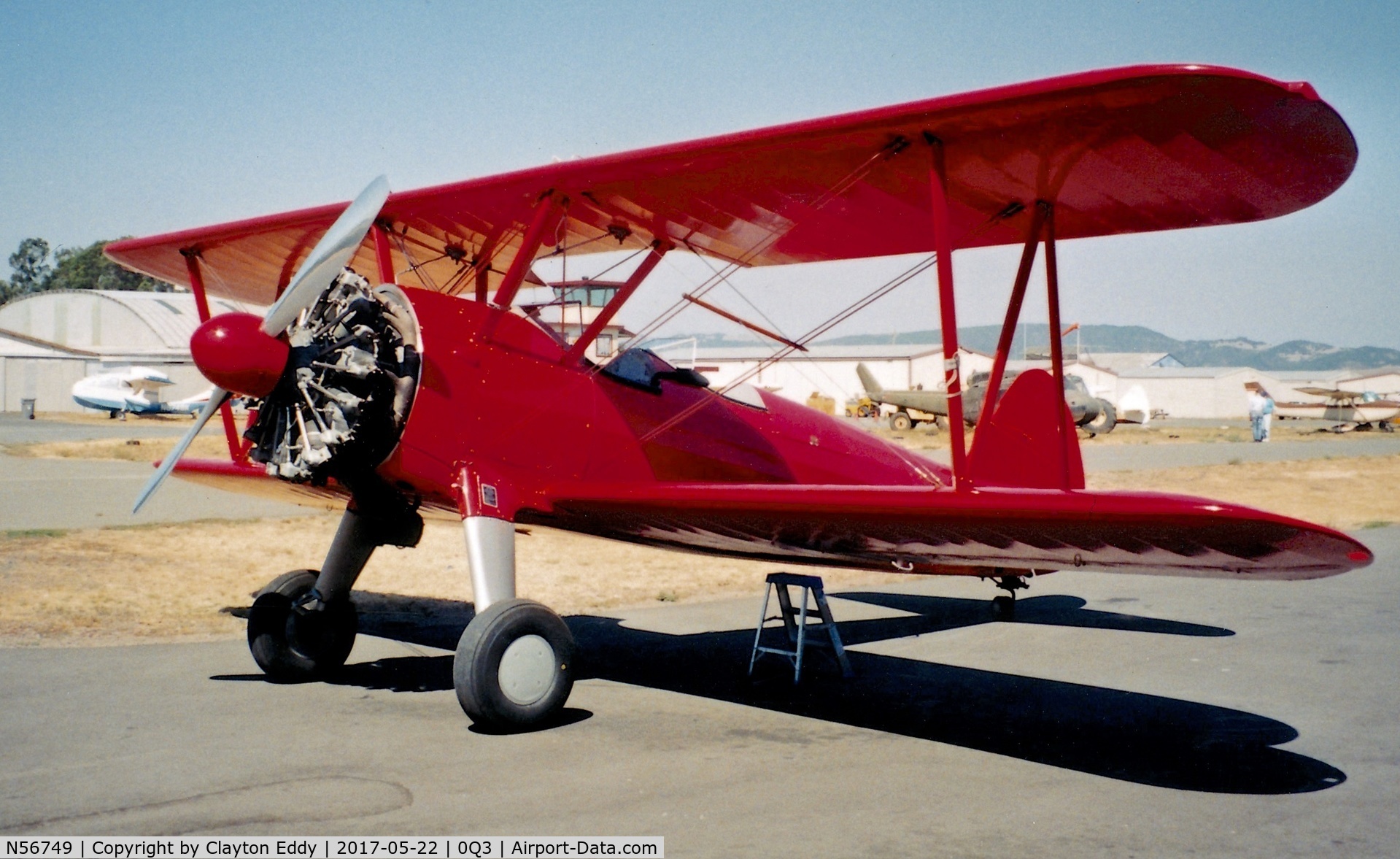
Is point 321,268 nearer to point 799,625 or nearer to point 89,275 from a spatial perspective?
point 799,625

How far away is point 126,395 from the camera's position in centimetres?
5038

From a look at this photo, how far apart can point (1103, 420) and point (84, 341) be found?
65885 millimetres

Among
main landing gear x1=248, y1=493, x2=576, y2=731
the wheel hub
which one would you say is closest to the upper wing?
main landing gear x1=248, y1=493, x2=576, y2=731

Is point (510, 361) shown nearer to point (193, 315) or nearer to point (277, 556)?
point (277, 556)

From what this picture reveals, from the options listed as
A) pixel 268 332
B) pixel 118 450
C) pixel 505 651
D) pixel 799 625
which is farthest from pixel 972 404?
pixel 268 332

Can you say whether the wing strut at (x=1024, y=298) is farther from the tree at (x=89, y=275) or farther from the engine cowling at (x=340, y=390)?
the tree at (x=89, y=275)

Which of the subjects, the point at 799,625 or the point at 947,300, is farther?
the point at 799,625

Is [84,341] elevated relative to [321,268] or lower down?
elevated

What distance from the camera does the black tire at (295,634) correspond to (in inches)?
269

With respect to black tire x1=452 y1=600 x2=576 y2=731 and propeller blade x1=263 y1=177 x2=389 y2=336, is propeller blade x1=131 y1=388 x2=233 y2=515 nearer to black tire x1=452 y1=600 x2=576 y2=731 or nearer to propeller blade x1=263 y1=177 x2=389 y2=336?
propeller blade x1=263 y1=177 x2=389 y2=336

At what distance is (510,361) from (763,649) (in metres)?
2.48

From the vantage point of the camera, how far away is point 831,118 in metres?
5.42

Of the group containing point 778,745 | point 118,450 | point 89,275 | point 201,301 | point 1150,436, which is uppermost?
point 89,275

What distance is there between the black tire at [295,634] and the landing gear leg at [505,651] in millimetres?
1651
